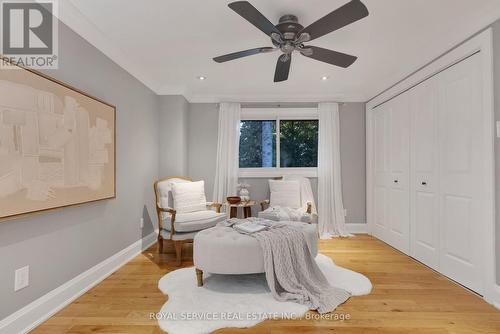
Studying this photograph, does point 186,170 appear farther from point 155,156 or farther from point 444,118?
point 444,118

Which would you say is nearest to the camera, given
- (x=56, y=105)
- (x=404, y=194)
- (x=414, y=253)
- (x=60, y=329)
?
(x=60, y=329)

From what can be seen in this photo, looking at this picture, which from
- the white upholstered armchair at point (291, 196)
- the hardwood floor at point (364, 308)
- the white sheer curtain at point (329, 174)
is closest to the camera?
the hardwood floor at point (364, 308)

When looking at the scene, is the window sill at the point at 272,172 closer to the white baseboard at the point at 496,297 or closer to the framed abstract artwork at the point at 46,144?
the framed abstract artwork at the point at 46,144

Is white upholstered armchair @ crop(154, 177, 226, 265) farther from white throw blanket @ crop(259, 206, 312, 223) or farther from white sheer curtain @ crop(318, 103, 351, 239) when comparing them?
white sheer curtain @ crop(318, 103, 351, 239)

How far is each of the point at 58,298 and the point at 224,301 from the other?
135cm

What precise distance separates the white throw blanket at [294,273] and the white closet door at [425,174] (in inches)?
60.2

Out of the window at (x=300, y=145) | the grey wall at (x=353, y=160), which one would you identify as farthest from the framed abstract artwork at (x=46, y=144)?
the grey wall at (x=353, y=160)

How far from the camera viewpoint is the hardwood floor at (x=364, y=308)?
1993 mm

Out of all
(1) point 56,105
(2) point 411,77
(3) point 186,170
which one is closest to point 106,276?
(1) point 56,105

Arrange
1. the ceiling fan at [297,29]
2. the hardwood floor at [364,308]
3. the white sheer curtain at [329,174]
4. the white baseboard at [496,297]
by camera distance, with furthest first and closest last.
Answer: the white sheer curtain at [329,174]
the white baseboard at [496,297]
the hardwood floor at [364,308]
the ceiling fan at [297,29]

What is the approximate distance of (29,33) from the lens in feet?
6.77

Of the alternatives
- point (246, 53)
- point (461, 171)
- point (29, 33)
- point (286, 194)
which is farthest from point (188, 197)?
point (461, 171)

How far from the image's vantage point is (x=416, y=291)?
2607mm

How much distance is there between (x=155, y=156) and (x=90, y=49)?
1996 millimetres
